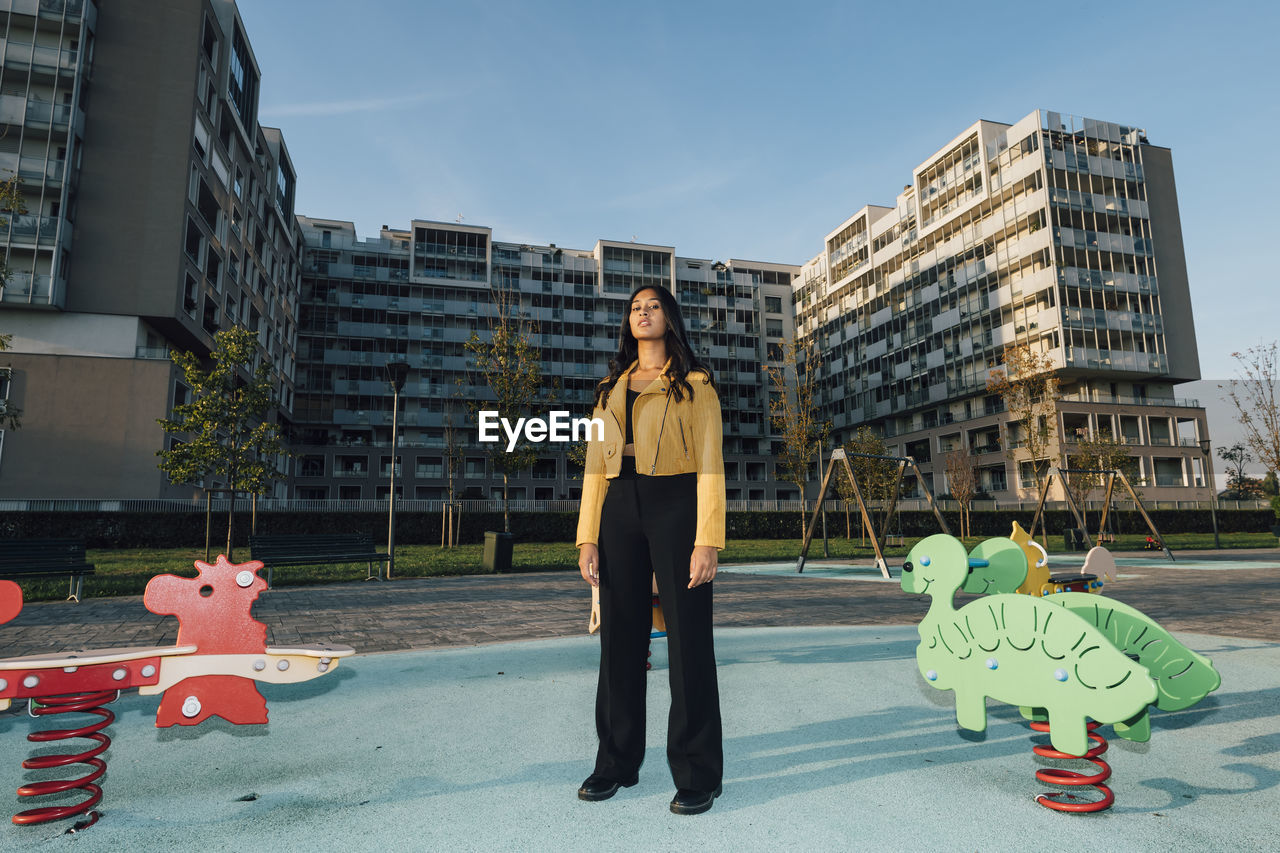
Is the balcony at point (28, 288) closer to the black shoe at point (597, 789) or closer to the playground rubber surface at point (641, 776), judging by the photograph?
the playground rubber surface at point (641, 776)

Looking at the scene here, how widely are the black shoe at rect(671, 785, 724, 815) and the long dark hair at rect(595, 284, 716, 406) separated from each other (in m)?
1.72

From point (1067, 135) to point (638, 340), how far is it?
192ft

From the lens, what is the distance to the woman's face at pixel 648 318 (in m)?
3.40

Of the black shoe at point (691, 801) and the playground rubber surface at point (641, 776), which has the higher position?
Result: the black shoe at point (691, 801)

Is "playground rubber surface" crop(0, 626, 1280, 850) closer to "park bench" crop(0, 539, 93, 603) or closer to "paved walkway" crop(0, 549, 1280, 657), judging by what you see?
"paved walkway" crop(0, 549, 1280, 657)

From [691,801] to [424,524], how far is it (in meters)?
26.2

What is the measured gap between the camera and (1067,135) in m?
48.7

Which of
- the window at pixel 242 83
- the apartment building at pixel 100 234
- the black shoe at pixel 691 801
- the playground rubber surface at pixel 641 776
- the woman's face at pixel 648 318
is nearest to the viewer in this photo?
the playground rubber surface at pixel 641 776

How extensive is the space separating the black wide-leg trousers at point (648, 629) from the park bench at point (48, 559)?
1122 cm

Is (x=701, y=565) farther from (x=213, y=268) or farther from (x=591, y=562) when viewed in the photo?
(x=213, y=268)

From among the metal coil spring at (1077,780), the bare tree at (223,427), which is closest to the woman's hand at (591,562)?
the metal coil spring at (1077,780)

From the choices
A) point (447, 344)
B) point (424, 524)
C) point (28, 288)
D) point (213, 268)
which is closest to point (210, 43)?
point (213, 268)

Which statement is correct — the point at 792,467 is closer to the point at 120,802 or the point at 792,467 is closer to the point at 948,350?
the point at 120,802

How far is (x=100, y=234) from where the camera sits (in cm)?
3128
